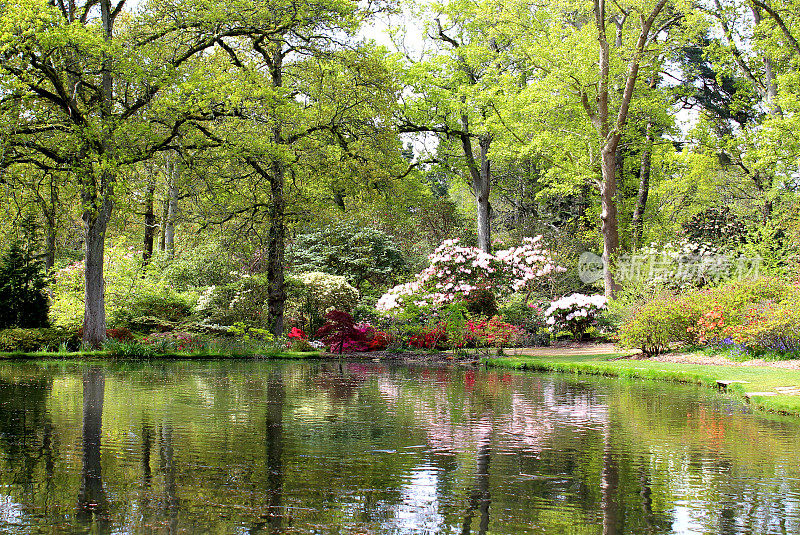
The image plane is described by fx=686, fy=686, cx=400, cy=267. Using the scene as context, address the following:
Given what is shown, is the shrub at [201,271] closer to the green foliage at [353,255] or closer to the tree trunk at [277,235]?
the tree trunk at [277,235]

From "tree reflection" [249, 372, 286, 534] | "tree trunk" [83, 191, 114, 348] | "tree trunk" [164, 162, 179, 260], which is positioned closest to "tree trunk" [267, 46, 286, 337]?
"tree trunk" [164, 162, 179, 260]

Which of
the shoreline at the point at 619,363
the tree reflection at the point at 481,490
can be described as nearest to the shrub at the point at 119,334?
the shoreline at the point at 619,363

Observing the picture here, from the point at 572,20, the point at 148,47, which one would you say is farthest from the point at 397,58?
the point at 148,47

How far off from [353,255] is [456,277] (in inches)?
235

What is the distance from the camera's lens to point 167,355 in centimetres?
1680

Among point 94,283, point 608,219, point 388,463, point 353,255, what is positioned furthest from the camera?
point 353,255

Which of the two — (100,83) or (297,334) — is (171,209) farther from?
(297,334)

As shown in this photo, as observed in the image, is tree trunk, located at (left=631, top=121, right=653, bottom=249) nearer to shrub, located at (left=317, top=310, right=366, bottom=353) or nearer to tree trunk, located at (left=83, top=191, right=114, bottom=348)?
shrub, located at (left=317, top=310, right=366, bottom=353)

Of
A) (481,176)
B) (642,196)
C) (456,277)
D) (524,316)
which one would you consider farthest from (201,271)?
(642,196)

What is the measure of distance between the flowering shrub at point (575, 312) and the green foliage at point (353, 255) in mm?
7043

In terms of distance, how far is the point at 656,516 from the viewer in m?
4.04

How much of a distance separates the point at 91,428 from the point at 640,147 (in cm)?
2320

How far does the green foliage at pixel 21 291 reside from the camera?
1870 cm

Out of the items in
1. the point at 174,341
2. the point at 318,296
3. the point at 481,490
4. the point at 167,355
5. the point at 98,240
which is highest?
the point at 98,240
